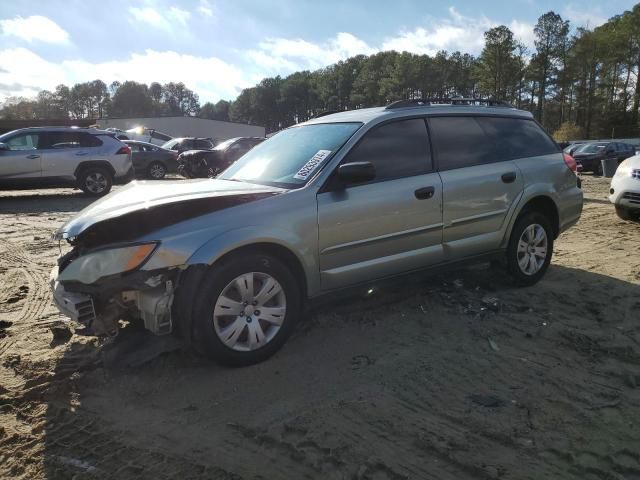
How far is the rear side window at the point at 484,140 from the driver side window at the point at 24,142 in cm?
1098

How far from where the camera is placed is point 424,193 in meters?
4.22

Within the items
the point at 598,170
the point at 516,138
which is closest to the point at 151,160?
the point at 516,138

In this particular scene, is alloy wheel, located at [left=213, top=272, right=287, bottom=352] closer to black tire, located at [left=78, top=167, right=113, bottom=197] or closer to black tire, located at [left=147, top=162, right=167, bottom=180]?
black tire, located at [left=78, top=167, right=113, bottom=197]

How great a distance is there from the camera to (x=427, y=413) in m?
2.93

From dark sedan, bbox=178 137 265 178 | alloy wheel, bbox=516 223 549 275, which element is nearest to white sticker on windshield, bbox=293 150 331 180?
alloy wheel, bbox=516 223 549 275

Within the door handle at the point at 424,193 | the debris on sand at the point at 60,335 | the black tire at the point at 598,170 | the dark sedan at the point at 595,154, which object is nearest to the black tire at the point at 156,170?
the debris on sand at the point at 60,335

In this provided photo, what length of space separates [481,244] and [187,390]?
9.67 feet

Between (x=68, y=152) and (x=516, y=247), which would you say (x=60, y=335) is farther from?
(x=68, y=152)

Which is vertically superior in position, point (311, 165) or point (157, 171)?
point (311, 165)

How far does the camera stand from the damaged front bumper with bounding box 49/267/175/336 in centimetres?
311

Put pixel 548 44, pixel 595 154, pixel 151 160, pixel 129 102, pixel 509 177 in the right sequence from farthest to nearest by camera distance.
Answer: pixel 129 102 < pixel 548 44 < pixel 595 154 < pixel 151 160 < pixel 509 177

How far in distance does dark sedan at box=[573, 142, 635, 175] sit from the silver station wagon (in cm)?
2156

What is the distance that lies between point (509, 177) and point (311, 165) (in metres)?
2.11

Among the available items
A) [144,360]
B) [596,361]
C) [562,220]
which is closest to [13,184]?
[144,360]
